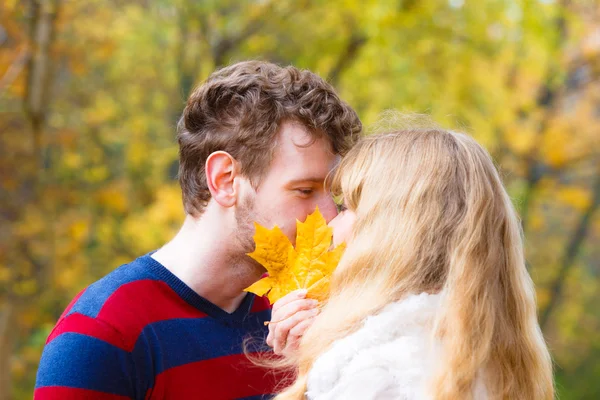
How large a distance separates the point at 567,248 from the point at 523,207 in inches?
136

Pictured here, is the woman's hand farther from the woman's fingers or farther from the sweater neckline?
the sweater neckline

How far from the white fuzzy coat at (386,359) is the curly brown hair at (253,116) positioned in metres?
0.81

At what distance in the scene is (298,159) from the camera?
2564 mm

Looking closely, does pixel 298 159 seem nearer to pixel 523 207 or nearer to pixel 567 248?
pixel 523 207

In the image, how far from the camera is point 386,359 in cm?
189

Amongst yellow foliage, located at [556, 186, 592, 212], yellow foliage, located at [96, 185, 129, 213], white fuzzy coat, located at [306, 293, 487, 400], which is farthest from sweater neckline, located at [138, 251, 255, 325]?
yellow foliage, located at [556, 186, 592, 212]

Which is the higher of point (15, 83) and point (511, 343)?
point (15, 83)

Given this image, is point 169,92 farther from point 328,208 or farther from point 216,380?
point 216,380

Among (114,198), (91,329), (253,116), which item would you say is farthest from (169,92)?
(91,329)

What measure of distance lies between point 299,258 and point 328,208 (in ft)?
0.93

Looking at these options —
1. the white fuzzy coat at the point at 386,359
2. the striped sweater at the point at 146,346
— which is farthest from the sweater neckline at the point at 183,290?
the white fuzzy coat at the point at 386,359

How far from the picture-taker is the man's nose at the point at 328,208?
255 cm

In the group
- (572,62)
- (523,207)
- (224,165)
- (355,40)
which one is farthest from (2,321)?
(572,62)

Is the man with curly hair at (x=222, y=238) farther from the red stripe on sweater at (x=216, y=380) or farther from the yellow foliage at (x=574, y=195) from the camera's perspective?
the yellow foliage at (x=574, y=195)
